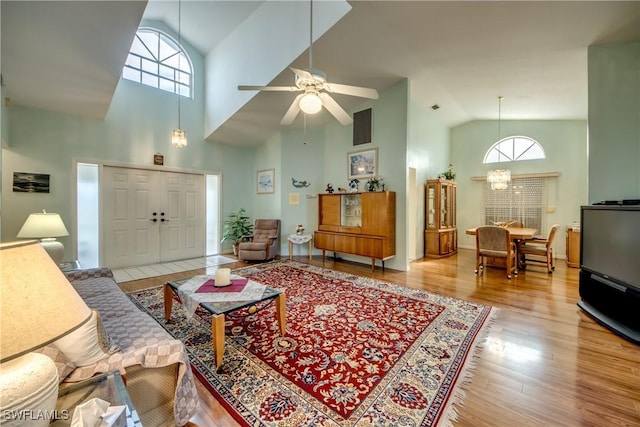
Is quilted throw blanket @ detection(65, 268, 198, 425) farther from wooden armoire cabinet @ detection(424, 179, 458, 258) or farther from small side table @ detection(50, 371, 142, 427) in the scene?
wooden armoire cabinet @ detection(424, 179, 458, 258)

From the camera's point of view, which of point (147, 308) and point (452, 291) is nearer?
point (147, 308)

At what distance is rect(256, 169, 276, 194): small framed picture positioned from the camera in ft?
20.8

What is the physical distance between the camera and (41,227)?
320cm

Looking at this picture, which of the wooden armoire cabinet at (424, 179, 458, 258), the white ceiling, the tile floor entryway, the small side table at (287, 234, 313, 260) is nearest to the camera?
the white ceiling

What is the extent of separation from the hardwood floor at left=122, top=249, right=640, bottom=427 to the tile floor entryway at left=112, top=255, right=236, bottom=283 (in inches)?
135

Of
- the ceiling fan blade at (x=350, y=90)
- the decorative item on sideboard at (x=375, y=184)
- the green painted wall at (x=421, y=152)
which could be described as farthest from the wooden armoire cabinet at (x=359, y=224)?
the ceiling fan blade at (x=350, y=90)

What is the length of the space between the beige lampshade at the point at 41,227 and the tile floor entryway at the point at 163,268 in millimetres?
1076

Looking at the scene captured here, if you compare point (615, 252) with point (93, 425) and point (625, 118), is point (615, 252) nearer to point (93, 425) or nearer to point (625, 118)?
point (625, 118)

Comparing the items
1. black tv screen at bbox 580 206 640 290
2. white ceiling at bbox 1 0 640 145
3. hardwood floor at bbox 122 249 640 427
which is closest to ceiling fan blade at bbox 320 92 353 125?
white ceiling at bbox 1 0 640 145

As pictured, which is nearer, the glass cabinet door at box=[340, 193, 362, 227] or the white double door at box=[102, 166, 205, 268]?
the white double door at box=[102, 166, 205, 268]

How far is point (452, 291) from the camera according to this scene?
11.8ft

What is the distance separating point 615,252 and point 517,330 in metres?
1.33

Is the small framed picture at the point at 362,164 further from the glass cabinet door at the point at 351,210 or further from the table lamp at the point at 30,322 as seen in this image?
the table lamp at the point at 30,322

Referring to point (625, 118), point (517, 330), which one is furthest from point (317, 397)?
point (625, 118)
